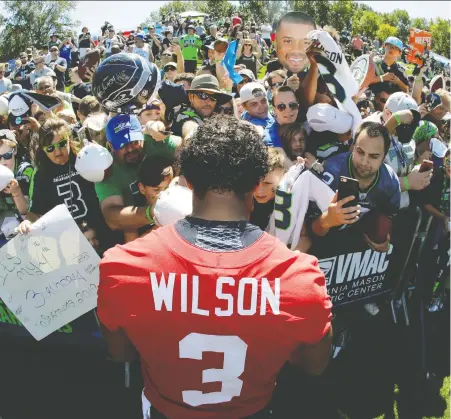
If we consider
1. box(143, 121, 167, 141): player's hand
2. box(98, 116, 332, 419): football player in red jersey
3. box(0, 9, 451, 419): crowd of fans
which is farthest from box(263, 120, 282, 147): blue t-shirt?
box(98, 116, 332, 419): football player in red jersey

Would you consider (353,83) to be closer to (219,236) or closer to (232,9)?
(219,236)

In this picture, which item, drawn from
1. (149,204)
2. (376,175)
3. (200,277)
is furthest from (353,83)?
(200,277)

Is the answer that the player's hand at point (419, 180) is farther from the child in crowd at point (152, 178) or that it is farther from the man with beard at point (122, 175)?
the man with beard at point (122, 175)

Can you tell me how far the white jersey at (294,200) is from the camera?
2.72 metres

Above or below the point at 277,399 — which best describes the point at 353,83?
above

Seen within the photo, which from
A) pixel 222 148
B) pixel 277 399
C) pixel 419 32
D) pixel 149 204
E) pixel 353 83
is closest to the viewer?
pixel 222 148

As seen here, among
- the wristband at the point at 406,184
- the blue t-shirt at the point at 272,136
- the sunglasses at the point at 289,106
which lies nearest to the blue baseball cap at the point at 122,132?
the blue t-shirt at the point at 272,136

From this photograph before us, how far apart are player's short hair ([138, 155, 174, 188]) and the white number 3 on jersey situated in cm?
164

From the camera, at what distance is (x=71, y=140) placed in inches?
134

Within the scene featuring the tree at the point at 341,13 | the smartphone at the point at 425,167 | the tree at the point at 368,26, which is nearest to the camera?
the smartphone at the point at 425,167

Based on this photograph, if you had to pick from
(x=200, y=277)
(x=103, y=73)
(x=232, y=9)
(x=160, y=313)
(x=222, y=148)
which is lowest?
(x=160, y=313)

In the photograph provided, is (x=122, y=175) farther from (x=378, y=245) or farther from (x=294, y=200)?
(x=378, y=245)

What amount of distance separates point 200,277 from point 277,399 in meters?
2.29

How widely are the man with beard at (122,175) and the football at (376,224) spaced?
1372mm
